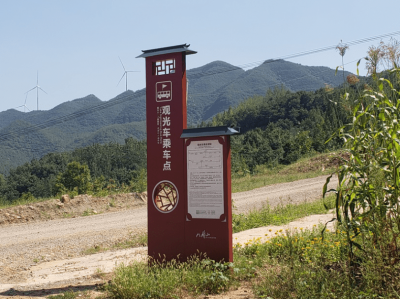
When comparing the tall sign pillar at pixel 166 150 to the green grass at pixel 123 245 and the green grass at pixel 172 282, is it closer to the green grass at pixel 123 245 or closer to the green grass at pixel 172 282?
the green grass at pixel 172 282

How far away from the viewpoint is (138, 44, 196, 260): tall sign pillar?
6.39 meters

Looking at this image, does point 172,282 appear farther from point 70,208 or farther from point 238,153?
point 238,153

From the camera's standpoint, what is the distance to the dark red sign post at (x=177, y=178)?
602 centimetres

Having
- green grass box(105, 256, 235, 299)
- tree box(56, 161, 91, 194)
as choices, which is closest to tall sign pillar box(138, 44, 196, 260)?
green grass box(105, 256, 235, 299)

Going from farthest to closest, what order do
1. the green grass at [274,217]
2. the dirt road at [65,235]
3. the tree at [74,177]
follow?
the tree at [74,177], the green grass at [274,217], the dirt road at [65,235]

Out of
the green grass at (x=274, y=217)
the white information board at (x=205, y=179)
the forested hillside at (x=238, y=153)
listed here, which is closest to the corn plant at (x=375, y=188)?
the white information board at (x=205, y=179)

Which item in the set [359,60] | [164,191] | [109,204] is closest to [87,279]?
[164,191]

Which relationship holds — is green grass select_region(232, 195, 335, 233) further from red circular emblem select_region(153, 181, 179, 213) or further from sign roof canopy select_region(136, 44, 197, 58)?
sign roof canopy select_region(136, 44, 197, 58)

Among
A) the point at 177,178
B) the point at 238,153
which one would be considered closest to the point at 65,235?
the point at 177,178

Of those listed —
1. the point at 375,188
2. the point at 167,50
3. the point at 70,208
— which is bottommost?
the point at 70,208

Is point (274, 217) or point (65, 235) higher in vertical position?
point (274, 217)

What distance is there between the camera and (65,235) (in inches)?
446

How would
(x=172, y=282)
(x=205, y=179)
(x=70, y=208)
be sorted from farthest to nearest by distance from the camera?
(x=70, y=208), (x=205, y=179), (x=172, y=282)

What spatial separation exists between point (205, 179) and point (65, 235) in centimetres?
658
